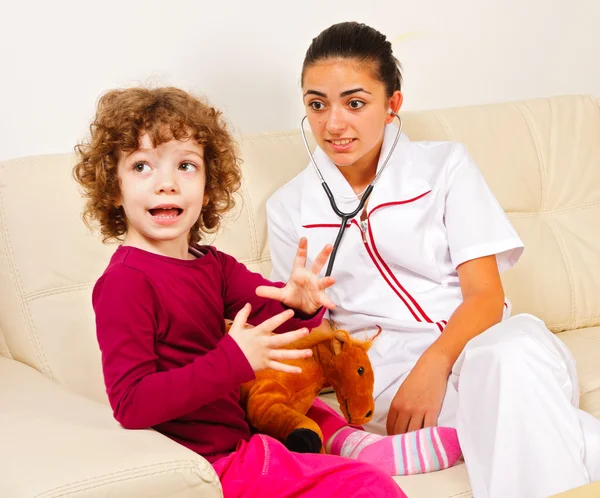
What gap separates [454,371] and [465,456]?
0.19 metres

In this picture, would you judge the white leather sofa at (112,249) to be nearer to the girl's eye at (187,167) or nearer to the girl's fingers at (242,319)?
the girl's fingers at (242,319)

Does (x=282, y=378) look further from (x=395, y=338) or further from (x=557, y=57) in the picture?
(x=557, y=57)

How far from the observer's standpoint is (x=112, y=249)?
173 cm

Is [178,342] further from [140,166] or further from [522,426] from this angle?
[522,426]

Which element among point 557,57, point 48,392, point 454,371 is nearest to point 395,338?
point 454,371

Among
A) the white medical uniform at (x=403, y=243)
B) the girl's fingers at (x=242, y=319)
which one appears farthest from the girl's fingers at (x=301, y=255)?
the white medical uniform at (x=403, y=243)

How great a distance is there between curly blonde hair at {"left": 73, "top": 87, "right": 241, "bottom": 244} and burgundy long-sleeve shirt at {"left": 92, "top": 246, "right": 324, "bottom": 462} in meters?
0.10

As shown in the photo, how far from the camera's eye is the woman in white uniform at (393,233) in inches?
66.2

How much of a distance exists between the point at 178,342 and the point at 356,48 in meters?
0.77

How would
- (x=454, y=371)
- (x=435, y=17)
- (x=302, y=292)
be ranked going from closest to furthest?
(x=302, y=292) → (x=454, y=371) → (x=435, y=17)

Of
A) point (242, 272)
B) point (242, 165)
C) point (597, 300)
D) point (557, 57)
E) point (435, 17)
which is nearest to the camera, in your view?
point (242, 272)

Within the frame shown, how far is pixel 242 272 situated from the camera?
1.47 metres

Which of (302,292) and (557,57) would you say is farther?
(557,57)

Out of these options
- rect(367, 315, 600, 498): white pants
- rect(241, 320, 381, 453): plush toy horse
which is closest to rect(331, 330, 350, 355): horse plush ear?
rect(241, 320, 381, 453): plush toy horse
